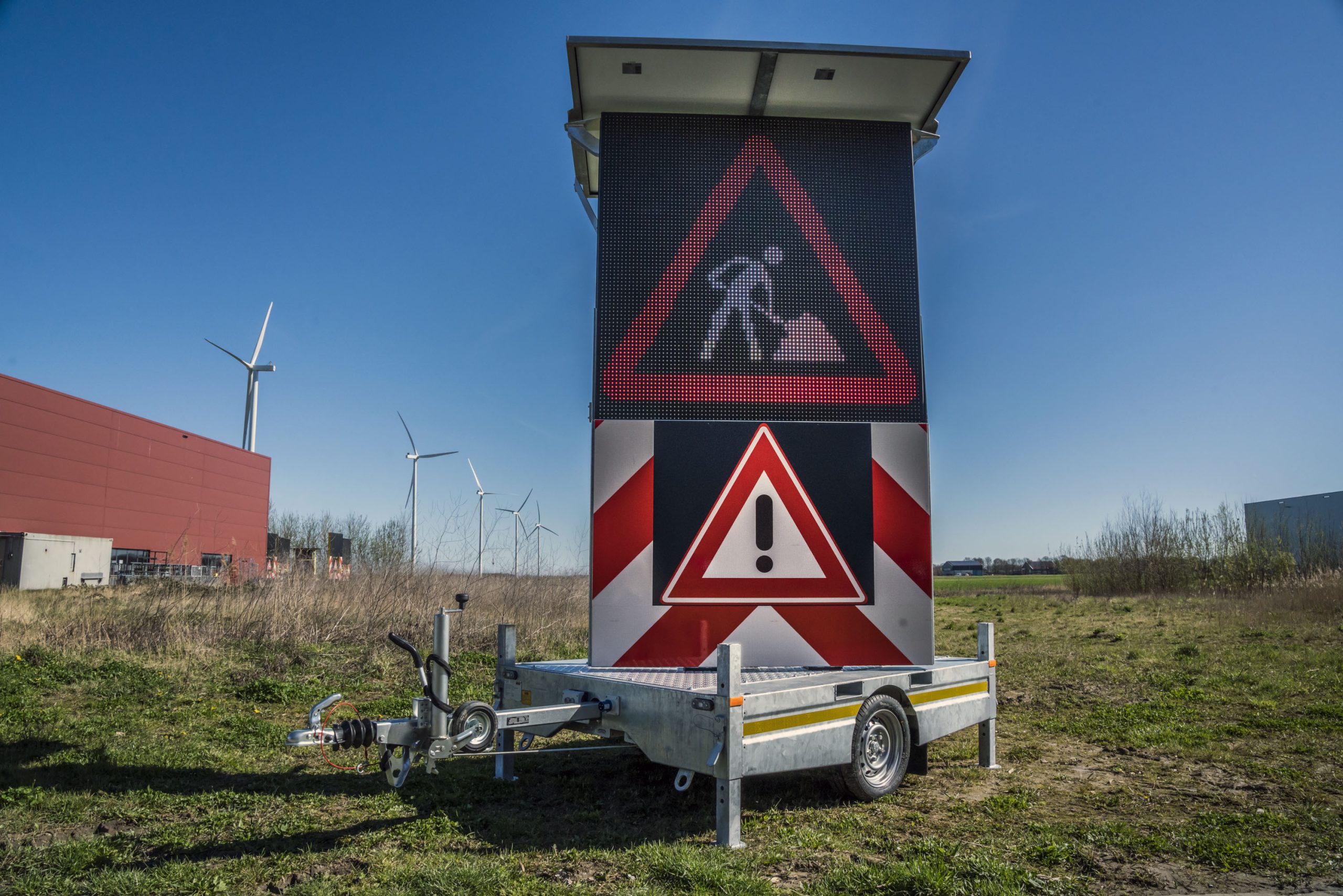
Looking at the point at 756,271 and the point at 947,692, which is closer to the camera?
the point at 756,271

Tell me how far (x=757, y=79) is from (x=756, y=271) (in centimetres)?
118

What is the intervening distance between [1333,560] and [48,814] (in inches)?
1579

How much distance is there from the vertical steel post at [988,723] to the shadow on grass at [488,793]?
1.53 meters

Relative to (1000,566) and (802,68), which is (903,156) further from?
(1000,566)

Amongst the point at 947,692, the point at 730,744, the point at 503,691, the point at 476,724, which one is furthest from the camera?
the point at 503,691

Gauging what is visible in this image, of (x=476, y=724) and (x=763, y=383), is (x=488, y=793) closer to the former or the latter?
(x=476, y=724)

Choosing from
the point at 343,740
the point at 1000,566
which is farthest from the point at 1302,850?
the point at 1000,566

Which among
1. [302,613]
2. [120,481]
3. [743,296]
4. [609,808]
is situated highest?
[120,481]

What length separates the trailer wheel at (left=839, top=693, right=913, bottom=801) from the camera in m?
4.88

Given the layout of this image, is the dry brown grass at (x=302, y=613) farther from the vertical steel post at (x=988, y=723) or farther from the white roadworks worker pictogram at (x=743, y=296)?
the white roadworks worker pictogram at (x=743, y=296)

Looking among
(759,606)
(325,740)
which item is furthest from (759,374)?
(325,740)

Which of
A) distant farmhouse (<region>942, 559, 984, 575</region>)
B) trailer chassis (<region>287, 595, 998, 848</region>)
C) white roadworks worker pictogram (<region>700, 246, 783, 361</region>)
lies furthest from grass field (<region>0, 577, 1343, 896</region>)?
distant farmhouse (<region>942, 559, 984, 575</region>)

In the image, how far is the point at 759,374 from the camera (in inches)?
206

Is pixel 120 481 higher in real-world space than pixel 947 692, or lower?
higher
